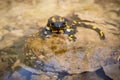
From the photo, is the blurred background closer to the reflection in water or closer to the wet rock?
the reflection in water

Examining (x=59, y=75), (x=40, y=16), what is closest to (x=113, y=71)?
(x=59, y=75)

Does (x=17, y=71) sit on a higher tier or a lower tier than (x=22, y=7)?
lower

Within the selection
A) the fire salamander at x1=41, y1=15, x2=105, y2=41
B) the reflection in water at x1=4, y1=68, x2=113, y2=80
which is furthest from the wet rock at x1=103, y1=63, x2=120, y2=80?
the fire salamander at x1=41, y1=15, x2=105, y2=41

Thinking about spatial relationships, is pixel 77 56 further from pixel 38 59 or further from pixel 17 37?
pixel 17 37

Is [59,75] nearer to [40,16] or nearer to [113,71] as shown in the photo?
[113,71]

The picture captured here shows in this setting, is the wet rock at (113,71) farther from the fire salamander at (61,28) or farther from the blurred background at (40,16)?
the fire salamander at (61,28)

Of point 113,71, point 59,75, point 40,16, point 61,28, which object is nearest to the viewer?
point 113,71

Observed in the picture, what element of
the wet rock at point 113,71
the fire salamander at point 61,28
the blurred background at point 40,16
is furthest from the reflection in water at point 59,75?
the fire salamander at point 61,28

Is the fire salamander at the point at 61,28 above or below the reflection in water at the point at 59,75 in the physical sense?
above

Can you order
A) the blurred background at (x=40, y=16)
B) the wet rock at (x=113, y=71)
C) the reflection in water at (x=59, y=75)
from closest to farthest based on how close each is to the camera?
the wet rock at (x=113, y=71) → the reflection in water at (x=59, y=75) → the blurred background at (x=40, y=16)

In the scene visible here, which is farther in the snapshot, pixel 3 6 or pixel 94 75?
pixel 3 6

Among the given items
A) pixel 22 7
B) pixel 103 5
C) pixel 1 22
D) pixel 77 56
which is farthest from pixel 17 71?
pixel 103 5
